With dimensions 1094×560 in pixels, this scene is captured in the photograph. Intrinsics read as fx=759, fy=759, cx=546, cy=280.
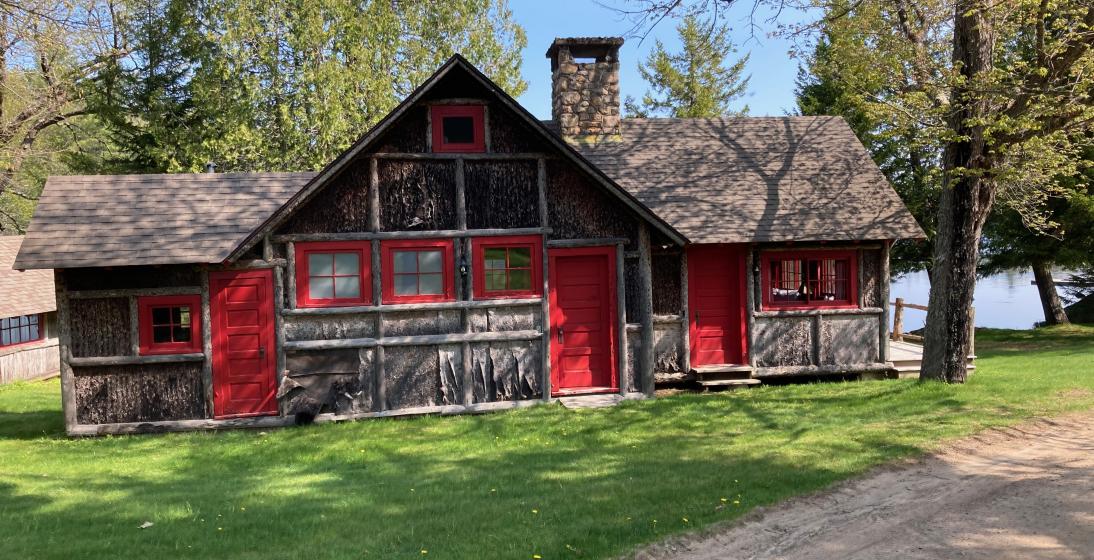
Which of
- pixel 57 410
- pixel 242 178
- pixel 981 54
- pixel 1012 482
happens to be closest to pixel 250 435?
pixel 242 178

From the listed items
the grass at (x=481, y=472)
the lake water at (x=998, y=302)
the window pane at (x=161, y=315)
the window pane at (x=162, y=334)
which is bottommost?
the lake water at (x=998, y=302)

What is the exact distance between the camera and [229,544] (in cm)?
643

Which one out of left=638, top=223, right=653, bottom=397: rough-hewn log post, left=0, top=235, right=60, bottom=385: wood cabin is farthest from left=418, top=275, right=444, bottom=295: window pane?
left=0, top=235, right=60, bottom=385: wood cabin

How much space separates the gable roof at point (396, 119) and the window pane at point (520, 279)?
206cm

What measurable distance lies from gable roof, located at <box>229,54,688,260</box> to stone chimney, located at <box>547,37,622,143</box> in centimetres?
359

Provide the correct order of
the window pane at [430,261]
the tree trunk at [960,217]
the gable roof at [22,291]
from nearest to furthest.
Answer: the tree trunk at [960,217] < the window pane at [430,261] < the gable roof at [22,291]

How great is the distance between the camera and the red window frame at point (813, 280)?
1545 cm

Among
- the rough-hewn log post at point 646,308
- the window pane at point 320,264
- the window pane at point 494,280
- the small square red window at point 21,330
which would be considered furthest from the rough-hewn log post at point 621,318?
the small square red window at point 21,330

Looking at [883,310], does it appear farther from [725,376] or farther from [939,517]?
[939,517]

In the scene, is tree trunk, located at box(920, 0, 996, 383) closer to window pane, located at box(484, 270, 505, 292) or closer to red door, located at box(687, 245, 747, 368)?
red door, located at box(687, 245, 747, 368)

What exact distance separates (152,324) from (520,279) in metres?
6.13

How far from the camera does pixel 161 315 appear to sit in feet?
41.4

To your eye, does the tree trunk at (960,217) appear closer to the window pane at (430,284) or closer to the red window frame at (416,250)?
the red window frame at (416,250)

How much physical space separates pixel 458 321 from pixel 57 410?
974 cm
